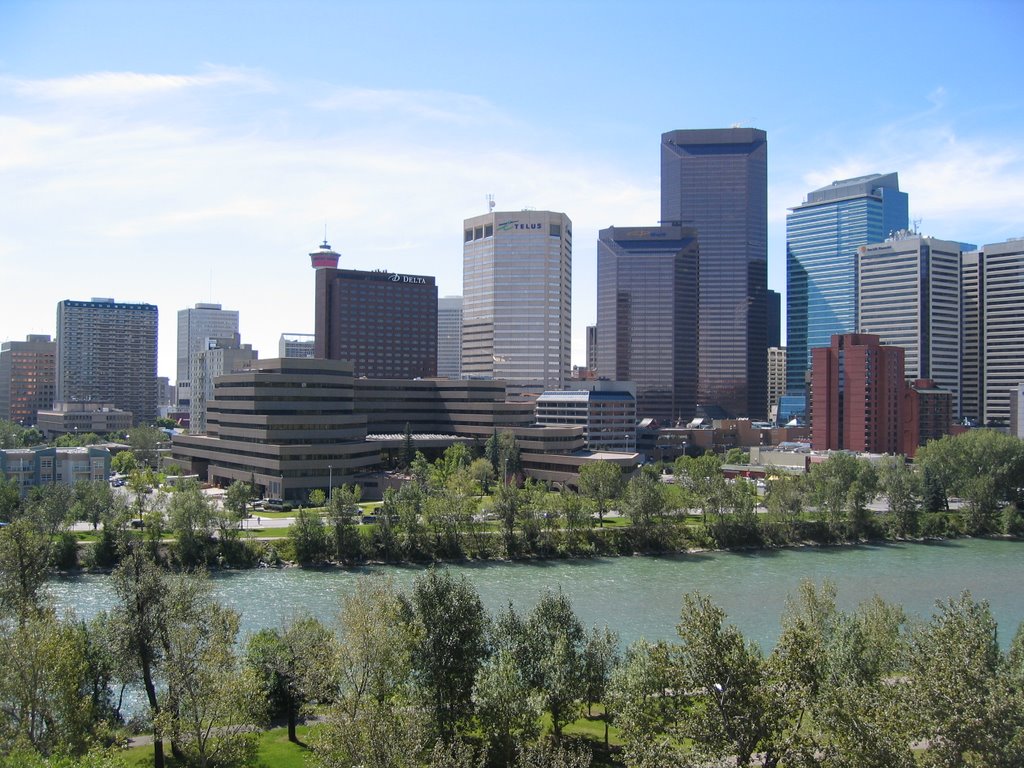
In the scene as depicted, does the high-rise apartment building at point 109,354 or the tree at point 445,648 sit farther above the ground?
the high-rise apartment building at point 109,354

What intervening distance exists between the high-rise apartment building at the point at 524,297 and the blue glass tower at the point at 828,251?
7233cm

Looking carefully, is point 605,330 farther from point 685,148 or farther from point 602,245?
point 685,148

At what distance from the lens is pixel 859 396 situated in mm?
101875

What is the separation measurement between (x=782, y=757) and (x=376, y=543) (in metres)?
40.5

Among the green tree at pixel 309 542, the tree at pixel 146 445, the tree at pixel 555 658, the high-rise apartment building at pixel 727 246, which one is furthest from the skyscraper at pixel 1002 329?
the tree at pixel 555 658

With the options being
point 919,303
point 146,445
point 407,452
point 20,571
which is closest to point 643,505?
point 407,452

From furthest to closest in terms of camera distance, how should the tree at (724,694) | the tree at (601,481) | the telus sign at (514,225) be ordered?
the telus sign at (514,225), the tree at (601,481), the tree at (724,694)

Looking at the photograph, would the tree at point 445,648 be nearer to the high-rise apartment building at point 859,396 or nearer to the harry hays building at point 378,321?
the high-rise apartment building at point 859,396

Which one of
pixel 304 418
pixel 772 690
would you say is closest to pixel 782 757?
pixel 772 690

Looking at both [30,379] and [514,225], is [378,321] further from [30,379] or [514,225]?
[30,379]

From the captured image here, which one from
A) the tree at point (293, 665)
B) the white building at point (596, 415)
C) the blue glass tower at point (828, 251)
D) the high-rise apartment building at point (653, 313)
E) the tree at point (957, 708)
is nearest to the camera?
the tree at point (957, 708)

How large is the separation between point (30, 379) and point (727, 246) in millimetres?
148394

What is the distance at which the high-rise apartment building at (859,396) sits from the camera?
332 ft

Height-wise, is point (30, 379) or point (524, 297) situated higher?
point (524, 297)
